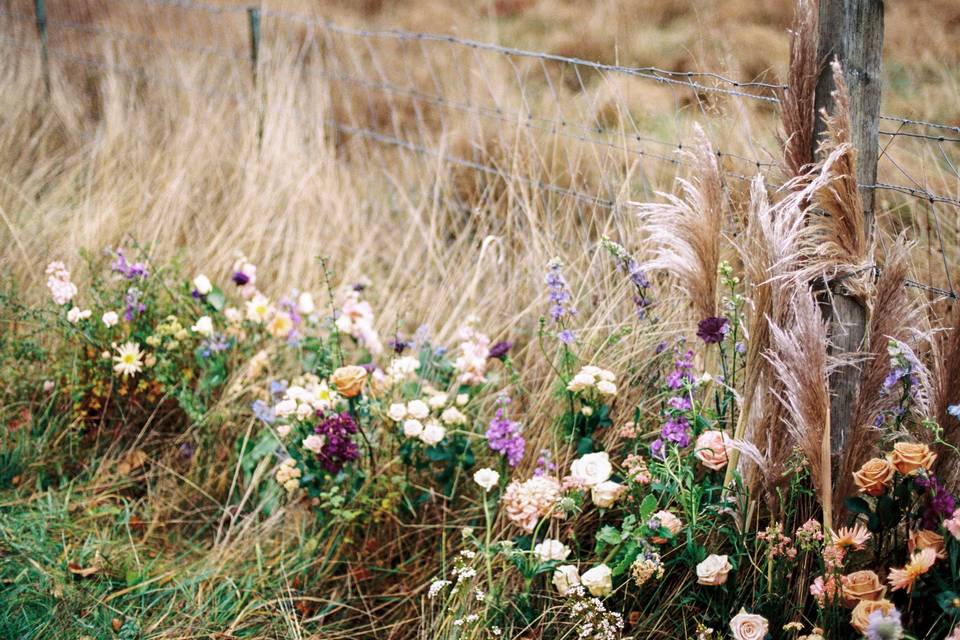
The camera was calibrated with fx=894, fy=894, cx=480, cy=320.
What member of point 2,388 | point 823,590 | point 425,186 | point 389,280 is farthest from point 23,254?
point 823,590

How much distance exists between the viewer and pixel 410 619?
2332 millimetres

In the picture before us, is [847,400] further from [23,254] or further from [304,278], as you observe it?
A: [23,254]

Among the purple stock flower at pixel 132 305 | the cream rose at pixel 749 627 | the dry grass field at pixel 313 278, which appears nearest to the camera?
the cream rose at pixel 749 627

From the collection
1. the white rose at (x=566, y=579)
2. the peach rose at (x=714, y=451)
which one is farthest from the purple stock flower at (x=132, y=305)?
the peach rose at (x=714, y=451)

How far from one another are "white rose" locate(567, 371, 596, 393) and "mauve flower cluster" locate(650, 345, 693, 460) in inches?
7.9

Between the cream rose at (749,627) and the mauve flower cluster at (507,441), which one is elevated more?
the mauve flower cluster at (507,441)

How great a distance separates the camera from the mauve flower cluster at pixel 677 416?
215 cm

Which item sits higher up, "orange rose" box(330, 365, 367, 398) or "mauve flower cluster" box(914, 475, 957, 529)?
"mauve flower cluster" box(914, 475, 957, 529)

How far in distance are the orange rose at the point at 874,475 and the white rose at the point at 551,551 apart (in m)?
0.66

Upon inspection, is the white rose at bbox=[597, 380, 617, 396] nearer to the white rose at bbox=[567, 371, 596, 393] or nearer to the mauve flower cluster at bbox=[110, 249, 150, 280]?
the white rose at bbox=[567, 371, 596, 393]

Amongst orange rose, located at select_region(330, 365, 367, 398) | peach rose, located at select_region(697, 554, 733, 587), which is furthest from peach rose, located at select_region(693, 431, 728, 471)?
orange rose, located at select_region(330, 365, 367, 398)

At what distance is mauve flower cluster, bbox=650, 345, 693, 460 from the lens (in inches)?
84.6

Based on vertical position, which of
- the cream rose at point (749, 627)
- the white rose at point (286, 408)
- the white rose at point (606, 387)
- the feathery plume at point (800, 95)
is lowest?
the cream rose at point (749, 627)

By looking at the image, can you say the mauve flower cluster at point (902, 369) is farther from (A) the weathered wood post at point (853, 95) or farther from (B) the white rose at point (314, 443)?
(B) the white rose at point (314, 443)
